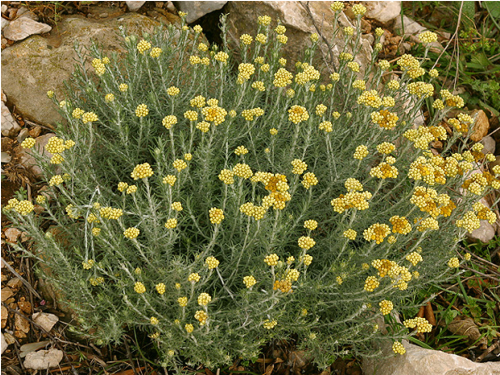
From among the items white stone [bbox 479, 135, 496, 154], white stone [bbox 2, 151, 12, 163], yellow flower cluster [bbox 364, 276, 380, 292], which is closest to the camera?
yellow flower cluster [bbox 364, 276, 380, 292]

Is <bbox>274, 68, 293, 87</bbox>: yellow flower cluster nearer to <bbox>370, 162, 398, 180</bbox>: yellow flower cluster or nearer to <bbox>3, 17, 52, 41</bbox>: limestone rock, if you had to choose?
<bbox>370, 162, 398, 180</bbox>: yellow flower cluster

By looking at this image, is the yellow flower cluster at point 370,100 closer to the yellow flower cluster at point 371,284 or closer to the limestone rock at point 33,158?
the yellow flower cluster at point 371,284

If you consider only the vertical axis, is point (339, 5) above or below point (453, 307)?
above

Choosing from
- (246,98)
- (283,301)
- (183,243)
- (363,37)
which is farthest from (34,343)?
(363,37)

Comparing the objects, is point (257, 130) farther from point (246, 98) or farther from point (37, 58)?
point (37, 58)

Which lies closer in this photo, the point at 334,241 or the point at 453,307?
the point at 334,241

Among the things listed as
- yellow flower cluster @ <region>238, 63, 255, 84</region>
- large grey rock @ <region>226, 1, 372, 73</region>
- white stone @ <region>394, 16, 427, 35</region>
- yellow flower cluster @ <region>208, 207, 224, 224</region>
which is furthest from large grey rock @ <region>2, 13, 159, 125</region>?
white stone @ <region>394, 16, 427, 35</region>
